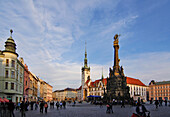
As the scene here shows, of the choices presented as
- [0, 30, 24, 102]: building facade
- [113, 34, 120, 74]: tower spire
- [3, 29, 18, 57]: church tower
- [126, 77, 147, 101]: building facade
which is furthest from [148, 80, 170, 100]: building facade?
[3, 29, 18, 57]: church tower

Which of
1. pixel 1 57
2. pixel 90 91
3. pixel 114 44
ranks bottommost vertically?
pixel 90 91

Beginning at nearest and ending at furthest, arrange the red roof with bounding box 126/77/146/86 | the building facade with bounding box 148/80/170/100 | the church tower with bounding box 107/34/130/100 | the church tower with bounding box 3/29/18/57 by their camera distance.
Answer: the church tower with bounding box 3/29/18/57 < the church tower with bounding box 107/34/130/100 < the red roof with bounding box 126/77/146/86 < the building facade with bounding box 148/80/170/100

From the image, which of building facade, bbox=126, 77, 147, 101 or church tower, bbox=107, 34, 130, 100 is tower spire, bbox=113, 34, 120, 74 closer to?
church tower, bbox=107, 34, 130, 100

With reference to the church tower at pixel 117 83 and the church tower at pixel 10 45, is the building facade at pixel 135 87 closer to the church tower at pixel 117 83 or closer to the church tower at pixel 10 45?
the church tower at pixel 117 83

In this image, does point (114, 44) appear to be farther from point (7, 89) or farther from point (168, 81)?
point (168, 81)

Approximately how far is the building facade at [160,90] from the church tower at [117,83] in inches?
2688

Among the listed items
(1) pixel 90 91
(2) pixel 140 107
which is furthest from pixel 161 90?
(2) pixel 140 107

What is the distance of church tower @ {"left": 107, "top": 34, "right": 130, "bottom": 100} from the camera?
48469mm

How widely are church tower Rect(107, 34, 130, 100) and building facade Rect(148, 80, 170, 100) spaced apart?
6828 centimetres

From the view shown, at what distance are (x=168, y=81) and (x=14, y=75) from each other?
101 metres

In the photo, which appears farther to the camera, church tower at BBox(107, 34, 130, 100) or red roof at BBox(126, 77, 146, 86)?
red roof at BBox(126, 77, 146, 86)

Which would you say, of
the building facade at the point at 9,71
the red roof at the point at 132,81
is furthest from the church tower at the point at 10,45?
the red roof at the point at 132,81

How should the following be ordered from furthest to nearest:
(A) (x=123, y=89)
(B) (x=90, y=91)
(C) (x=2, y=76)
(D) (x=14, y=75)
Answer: (B) (x=90, y=91), (A) (x=123, y=89), (D) (x=14, y=75), (C) (x=2, y=76)

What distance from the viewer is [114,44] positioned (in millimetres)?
53219
